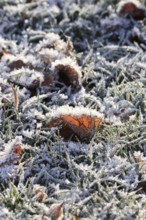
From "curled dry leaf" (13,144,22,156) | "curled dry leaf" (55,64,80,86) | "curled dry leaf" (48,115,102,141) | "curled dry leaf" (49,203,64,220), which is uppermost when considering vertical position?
"curled dry leaf" (55,64,80,86)

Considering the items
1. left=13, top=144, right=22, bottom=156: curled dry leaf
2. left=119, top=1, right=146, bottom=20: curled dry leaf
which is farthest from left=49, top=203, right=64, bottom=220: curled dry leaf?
left=119, top=1, right=146, bottom=20: curled dry leaf

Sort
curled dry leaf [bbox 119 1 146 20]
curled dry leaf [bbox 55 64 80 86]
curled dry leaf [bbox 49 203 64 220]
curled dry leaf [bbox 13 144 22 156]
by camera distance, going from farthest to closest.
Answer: curled dry leaf [bbox 119 1 146 20], curled dry leaf [bbox 55 64 80 86], curled dry leaf [bbox 13 144 22 156], curled dry leaf [bbox 49 203 64 220]

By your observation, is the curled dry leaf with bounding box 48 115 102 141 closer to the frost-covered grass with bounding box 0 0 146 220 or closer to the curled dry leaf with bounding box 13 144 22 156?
the frost-covered grass with bounding box 0 0 146 220

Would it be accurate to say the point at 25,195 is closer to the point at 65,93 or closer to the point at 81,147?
the point at 81,147

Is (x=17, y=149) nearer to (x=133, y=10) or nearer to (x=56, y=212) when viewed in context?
(x=56, y=212)

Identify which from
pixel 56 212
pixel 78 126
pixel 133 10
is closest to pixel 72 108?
pixel 78 126

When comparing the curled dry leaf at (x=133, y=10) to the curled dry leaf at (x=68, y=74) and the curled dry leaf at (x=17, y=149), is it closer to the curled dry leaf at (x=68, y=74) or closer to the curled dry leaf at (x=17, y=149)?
the curled dry leaf at (x=68, y=74)
